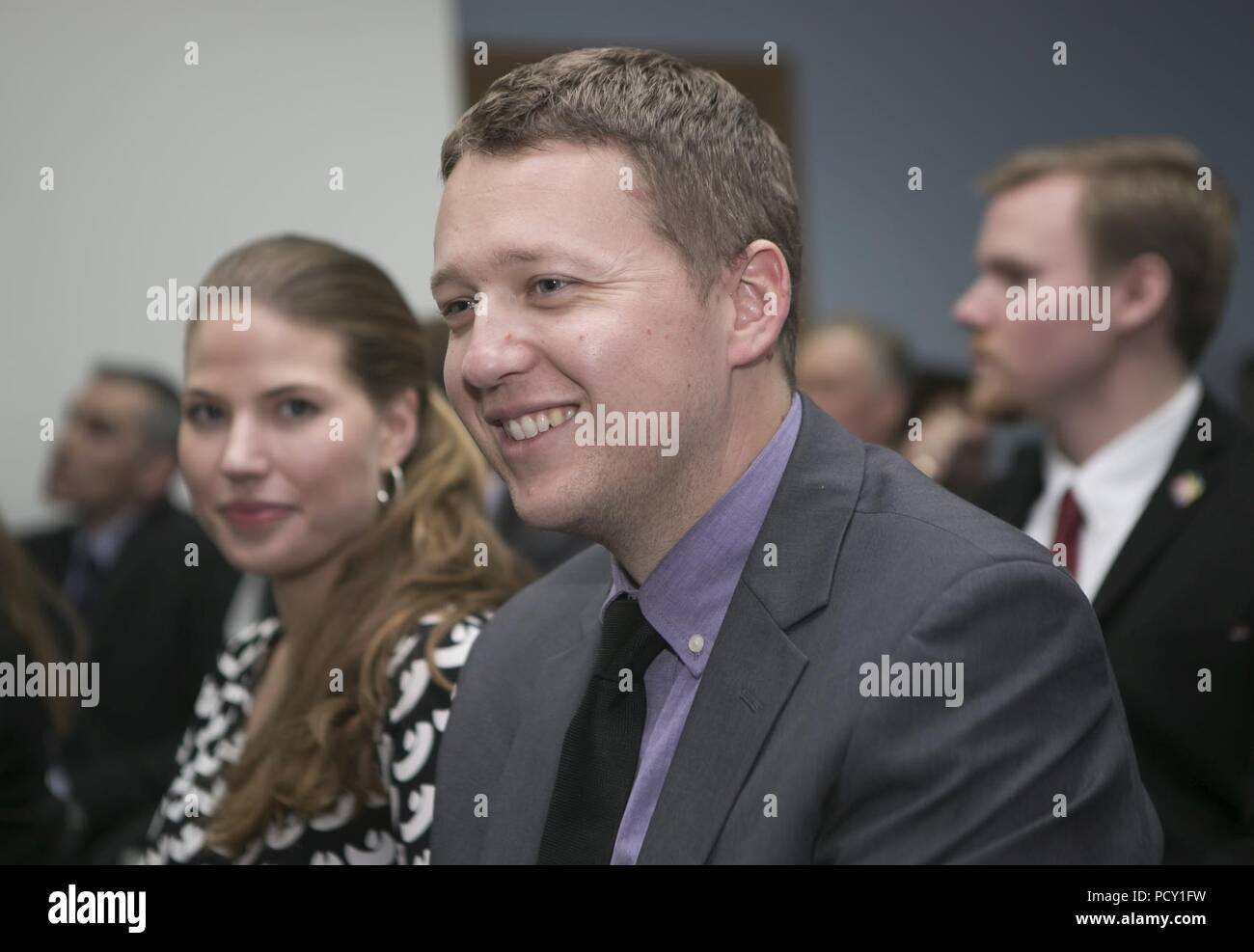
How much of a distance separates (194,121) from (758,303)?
2.58 meters

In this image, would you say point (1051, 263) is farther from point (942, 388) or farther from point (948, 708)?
point (942, 388)

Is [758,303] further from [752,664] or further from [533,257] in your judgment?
[752,664]

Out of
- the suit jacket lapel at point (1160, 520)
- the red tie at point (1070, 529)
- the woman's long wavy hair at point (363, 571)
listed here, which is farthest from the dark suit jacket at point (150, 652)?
the suit jacket lapel at point (1160, 520)

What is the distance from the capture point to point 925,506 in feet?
3.55

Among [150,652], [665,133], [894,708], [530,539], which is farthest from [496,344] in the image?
[150,652]

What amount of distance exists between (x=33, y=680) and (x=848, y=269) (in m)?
2.63

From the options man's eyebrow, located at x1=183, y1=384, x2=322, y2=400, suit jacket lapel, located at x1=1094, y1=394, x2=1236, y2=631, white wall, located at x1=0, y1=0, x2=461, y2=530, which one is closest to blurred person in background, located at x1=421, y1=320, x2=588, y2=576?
white wall, located at x1=0, y1=0, x2=461, y2=530

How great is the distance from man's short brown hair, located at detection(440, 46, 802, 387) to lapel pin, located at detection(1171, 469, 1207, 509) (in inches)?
34.2

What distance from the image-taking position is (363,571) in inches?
61.7

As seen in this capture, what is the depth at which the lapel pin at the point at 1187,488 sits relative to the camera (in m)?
1.78

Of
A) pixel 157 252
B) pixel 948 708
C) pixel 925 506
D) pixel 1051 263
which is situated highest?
pixel 157 252

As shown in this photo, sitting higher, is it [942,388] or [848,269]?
[848,269]

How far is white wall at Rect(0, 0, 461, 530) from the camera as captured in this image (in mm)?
3301
